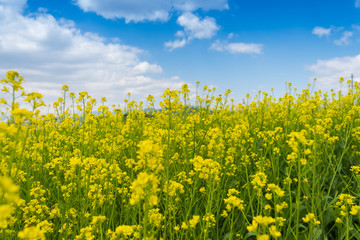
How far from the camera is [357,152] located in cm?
384

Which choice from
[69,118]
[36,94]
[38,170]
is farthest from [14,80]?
[69,118]

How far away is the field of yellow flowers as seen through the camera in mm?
1761

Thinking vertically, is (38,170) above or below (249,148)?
below

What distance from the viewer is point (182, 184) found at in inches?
127

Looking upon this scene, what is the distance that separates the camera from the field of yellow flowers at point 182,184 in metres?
1.76

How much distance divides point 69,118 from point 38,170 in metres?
2.42

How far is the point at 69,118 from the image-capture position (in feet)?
20.2

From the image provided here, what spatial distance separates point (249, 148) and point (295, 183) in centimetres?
121

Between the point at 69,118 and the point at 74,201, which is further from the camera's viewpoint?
the point at 69,118

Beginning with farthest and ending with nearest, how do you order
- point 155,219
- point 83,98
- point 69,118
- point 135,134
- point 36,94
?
1. point 69,118
2. point 135,134
3. point 83,98
4. point 36,94
5. point 155,219

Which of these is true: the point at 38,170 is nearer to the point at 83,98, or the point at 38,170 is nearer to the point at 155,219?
the point at 83,98

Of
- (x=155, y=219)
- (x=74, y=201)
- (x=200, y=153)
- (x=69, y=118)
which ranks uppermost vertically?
(x=69, y=118)

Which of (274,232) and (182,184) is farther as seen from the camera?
(182,184)

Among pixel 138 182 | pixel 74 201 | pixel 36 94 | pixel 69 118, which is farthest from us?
pixel 69 118
